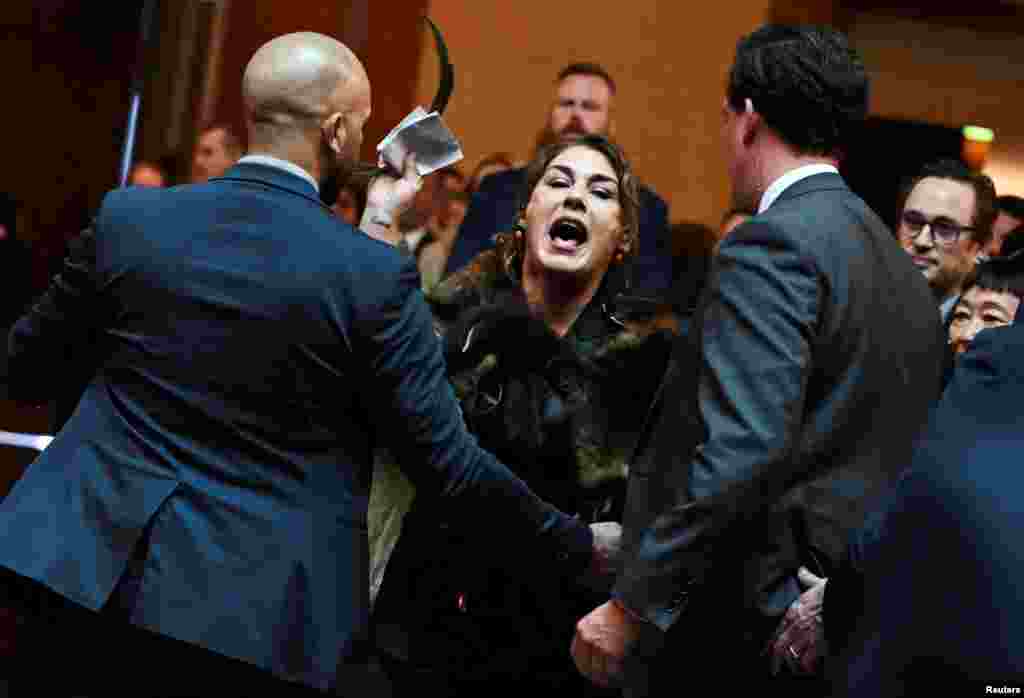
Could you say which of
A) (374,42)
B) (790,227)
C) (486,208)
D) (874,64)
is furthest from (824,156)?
(874,64)

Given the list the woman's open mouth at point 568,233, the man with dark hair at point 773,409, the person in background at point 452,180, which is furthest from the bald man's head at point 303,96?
the person in background at point 452,180

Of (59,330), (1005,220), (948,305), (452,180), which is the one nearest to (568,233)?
(948,305)

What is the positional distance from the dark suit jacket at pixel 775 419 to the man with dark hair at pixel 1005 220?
2.23 metres

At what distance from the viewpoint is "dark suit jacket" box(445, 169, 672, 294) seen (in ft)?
16.4

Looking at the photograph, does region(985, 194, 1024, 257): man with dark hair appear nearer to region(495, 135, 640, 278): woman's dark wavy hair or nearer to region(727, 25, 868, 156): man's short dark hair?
region(495, 135, 640, 278): woman's dark wavy hair

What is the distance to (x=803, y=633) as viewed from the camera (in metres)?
2.53

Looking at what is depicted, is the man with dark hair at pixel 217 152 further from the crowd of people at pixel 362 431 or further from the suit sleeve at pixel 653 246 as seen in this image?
the crowd of people at pixel 362 431

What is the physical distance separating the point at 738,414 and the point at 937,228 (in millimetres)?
1984

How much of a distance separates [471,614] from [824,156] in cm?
112

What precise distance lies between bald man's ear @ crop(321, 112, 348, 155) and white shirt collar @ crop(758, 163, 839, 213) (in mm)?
705

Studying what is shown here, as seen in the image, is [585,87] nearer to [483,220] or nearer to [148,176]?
[483,220]

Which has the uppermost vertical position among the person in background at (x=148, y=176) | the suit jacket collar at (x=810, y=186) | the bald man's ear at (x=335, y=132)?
the suit jacket collar at (x=810, y=186)

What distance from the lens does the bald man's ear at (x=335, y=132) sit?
2.67m

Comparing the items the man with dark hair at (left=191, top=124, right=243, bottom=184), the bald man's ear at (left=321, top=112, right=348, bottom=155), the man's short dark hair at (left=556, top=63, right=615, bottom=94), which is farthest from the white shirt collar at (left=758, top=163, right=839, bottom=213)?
the man with dark hair at (left=191, top=124, right=243, bottom=184)
